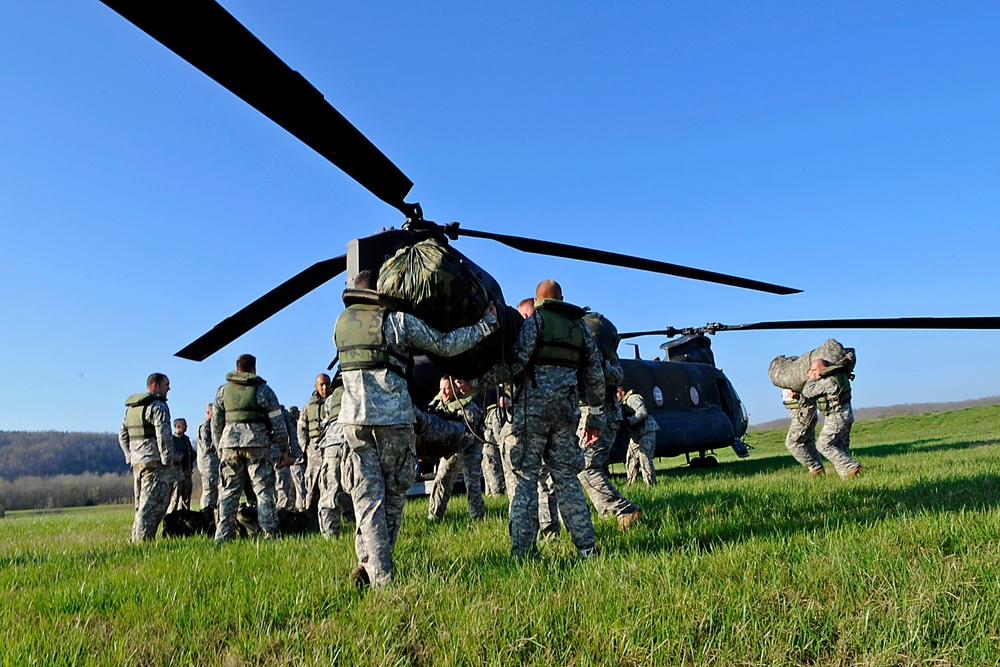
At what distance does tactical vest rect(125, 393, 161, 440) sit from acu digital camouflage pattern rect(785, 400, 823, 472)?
846 cm

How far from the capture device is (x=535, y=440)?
15.9 ft

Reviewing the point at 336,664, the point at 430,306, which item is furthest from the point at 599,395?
the point at 336,664

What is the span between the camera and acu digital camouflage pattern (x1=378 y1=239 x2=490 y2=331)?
13.1 ft

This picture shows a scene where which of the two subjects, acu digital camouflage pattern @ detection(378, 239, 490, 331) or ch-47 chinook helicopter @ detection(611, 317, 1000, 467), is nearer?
acu digital camouflage pattern @ detection(378, 239, 490, 331)

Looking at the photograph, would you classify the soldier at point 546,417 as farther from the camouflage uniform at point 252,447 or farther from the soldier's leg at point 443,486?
the camouflage uniform at point 252,447

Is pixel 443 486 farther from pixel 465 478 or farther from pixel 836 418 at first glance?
pixel 836 418

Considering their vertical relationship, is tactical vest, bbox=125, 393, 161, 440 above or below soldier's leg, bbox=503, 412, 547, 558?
above

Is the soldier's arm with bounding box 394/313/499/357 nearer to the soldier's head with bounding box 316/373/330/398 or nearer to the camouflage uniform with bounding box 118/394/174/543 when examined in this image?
the camouflage uniform with bounding box 118/394/174/543

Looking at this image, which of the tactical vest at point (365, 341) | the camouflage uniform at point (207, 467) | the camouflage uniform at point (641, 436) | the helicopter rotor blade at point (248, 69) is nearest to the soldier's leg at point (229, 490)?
the camouflage uniform at point (207, 467)

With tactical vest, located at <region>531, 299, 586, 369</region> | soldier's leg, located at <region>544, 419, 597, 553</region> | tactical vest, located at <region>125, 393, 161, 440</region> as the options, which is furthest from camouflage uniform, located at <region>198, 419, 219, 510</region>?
tactical vest, located at <region>531, 299, 586, 369</region>

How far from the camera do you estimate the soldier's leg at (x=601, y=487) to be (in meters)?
6.08

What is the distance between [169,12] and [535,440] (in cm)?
348

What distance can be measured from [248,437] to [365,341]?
3.83m

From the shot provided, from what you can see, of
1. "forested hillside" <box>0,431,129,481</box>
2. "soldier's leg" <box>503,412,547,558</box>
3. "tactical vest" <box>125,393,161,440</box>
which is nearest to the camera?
A: "soldier's leg" <box>503,412,547,558</box>
